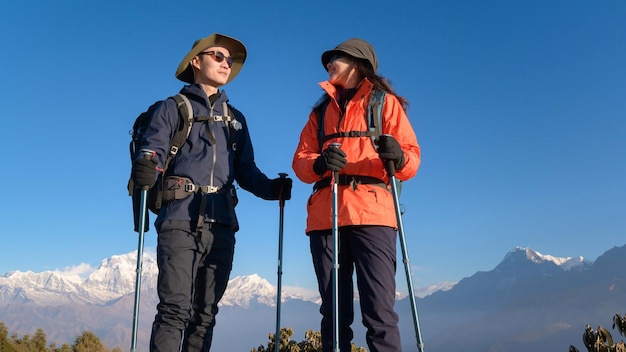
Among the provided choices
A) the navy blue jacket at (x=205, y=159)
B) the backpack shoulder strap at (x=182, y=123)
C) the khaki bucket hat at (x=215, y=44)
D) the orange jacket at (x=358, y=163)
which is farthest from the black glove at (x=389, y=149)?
the khaki bucket hat at (x=215, y=44)

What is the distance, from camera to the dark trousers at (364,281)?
4605 millimetres

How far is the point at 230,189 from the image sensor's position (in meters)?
5.79

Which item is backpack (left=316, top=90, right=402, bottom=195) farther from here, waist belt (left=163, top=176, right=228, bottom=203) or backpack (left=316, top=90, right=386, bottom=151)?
waist belt (left=163, top=176, right=228, bottom=203)

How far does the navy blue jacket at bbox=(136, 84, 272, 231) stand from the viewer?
5344mm

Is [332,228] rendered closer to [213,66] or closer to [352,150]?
[352,150]

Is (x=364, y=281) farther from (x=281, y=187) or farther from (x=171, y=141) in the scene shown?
(x=171, y=141)

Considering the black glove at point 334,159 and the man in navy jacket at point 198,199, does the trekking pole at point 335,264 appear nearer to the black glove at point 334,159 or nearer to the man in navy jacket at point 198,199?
the black glove at point 334,159

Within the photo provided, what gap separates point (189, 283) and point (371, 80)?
2864mm

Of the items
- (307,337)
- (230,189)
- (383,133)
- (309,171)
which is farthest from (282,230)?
(307,337)

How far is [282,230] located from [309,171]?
1.45m

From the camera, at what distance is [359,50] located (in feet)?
18.5

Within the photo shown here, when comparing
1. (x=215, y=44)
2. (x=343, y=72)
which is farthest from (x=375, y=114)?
(x=215, y=44)

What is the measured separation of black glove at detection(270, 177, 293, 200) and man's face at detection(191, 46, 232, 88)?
1.39 meters

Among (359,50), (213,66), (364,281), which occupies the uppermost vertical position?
(213,66)
